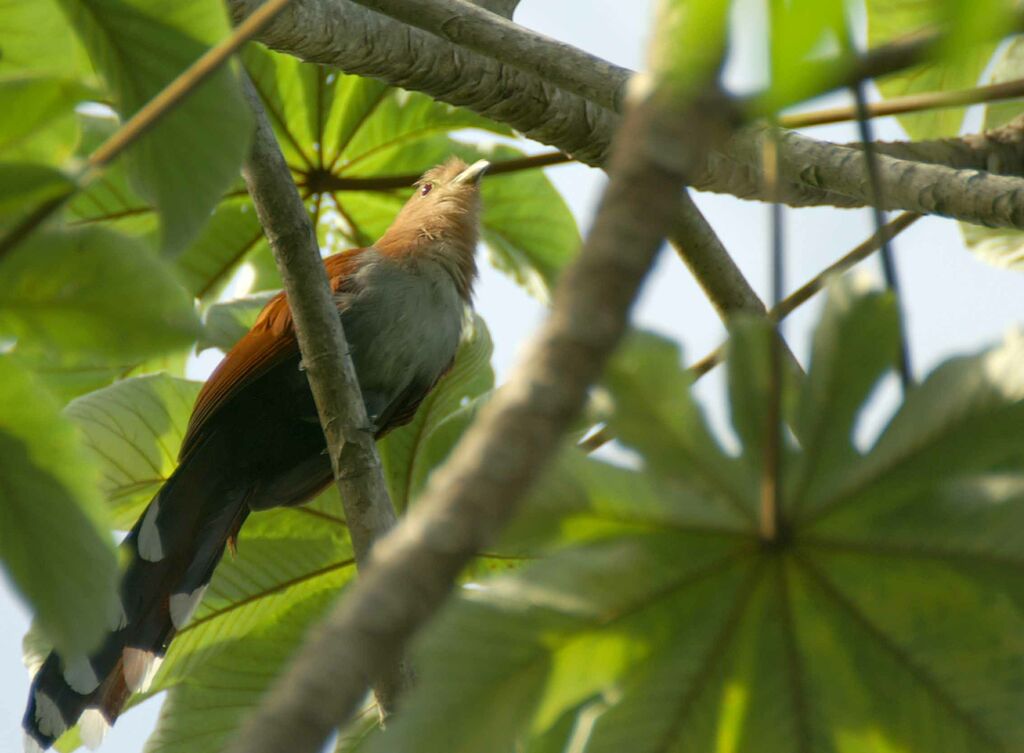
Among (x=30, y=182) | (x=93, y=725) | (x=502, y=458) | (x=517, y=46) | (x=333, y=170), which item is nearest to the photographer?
(x=502, y=458)

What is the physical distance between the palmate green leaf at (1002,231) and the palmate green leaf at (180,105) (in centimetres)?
202

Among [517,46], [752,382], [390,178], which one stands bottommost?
[752,382]

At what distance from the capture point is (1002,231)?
9.23 feet

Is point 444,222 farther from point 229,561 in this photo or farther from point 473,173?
point 229,561

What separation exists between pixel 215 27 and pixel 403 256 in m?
2.11

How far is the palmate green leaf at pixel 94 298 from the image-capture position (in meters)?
1.04

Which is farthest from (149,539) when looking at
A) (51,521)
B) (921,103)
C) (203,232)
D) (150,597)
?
(921,103)

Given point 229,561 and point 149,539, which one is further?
point 149,539

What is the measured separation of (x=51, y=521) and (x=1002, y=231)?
2382mm

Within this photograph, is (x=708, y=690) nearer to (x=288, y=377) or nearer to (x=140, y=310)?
(x=140, y=310)

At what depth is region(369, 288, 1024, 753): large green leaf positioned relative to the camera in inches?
42.5

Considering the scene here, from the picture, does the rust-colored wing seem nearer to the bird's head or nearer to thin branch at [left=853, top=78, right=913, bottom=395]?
the bird's head

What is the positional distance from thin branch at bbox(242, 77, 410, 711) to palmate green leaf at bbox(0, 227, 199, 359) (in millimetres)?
975

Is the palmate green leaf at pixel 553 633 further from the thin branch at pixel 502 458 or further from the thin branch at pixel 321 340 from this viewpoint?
the thin branch at pixel 321 340
